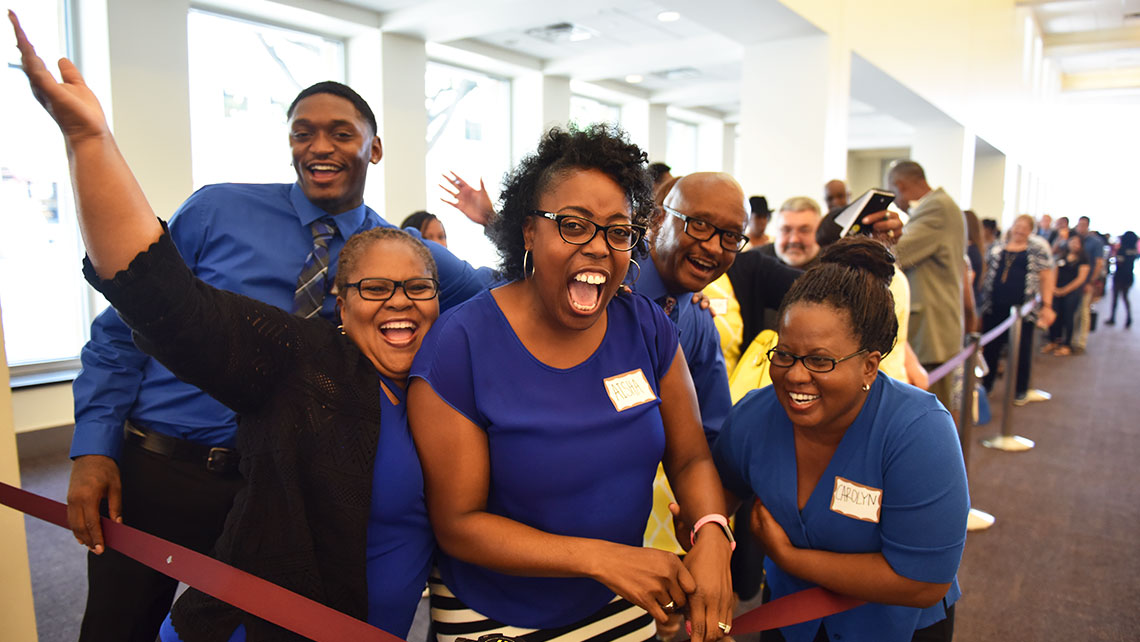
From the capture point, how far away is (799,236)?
3641 millimetres

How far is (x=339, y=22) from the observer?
7324 millimetres

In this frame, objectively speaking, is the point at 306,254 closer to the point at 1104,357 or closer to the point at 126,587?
the point at 126,587

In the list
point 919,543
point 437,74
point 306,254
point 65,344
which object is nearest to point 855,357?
point 919,543

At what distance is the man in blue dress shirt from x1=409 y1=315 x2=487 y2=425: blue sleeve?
639 millimetres

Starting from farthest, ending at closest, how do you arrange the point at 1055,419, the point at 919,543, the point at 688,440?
the point at 1055,419, the point at 688,440, the point at 919,543

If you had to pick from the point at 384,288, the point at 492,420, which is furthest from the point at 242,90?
the point at 492,420

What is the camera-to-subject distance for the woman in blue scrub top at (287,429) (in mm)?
1067

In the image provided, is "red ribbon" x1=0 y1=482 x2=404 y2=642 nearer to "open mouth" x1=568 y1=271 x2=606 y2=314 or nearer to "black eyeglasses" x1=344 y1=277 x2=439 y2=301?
"black eyeglasses" x1=344 y1=277 x2=439 y2=301

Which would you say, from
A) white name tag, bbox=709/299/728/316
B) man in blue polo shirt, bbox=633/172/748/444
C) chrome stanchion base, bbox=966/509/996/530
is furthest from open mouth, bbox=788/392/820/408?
chrome stanchion base, bbox=966/509/996/530

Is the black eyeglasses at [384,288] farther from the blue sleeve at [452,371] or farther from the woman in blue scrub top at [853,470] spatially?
the woman in blue scrub top at [853,470]

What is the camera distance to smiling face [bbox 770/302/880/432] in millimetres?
1461

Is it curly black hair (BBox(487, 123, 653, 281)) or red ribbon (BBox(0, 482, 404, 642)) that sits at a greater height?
curly black hair (BBox(487, 123, 653, 281))

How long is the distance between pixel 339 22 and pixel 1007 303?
26.3ft

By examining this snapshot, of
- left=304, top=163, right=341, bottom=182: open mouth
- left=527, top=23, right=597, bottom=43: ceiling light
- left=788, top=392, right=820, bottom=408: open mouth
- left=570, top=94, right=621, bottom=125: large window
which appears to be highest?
left=527, top=23, right=597, bottom=43: ceiling light
